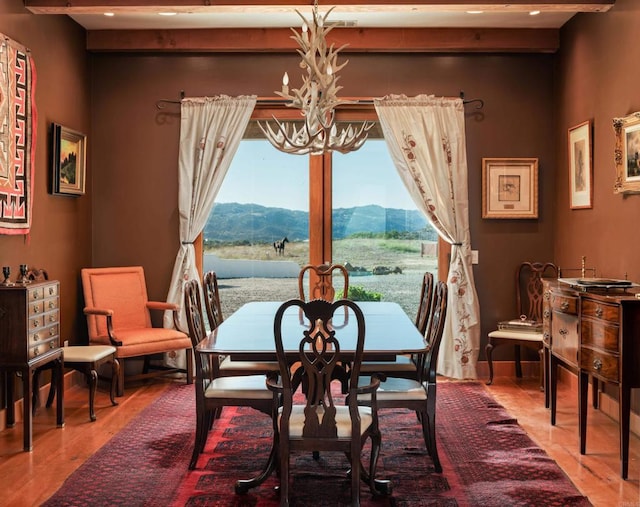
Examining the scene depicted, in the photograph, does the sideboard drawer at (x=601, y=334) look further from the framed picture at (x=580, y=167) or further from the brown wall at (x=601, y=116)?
the framed picture at (x=580, y=167)

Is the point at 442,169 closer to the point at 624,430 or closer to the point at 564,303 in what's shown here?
the point at 564,303

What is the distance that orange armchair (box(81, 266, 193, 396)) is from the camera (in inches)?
222

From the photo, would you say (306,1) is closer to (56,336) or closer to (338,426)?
(56,336)

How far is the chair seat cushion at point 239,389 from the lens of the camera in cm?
377

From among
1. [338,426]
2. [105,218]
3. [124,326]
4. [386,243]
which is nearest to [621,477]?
[338,426]

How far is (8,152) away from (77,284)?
1646 millimetres

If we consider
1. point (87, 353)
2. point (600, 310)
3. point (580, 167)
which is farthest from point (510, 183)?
point (87, 353)

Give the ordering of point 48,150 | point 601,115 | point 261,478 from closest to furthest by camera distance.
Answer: point 261,478
point 601,115
point 48,150

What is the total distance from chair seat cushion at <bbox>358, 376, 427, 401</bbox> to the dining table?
27cm

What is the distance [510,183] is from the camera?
6387mm

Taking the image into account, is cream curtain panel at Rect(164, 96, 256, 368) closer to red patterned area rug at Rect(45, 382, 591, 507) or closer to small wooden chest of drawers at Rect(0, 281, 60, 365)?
red patterned area rug at Rect(45, 382, 591, 507)

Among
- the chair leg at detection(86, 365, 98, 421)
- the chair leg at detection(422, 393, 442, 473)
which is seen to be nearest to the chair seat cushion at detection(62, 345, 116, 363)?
the chair leg at detection(86, 365, 98, 421)

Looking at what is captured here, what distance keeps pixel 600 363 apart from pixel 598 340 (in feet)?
0.40

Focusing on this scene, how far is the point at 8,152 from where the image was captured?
4699 mm
